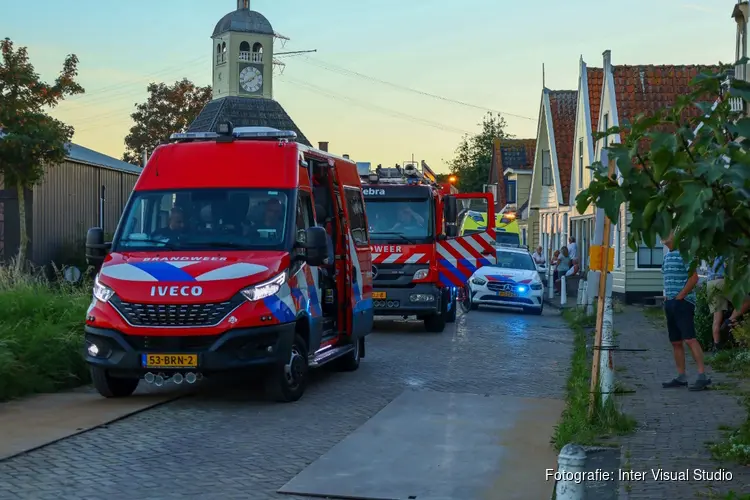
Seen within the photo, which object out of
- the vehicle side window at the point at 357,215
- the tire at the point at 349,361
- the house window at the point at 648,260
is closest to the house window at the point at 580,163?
the house window at the point at 648,260

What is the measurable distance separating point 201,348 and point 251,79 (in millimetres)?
85585

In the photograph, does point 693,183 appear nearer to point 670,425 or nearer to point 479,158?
point 670,425

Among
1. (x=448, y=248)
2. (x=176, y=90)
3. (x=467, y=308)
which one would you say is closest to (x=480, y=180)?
(x=176, y=90)

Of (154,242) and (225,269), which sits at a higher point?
(154,242)

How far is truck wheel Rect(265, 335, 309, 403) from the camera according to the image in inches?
431

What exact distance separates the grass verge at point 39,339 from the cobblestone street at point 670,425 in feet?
20.0

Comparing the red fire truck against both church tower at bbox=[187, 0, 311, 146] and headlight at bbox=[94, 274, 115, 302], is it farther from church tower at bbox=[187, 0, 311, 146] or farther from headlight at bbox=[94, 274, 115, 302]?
church tower at bbox=[187, 0, 311, 146]

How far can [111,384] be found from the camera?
11.1 m

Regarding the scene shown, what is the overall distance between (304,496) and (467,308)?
19.8 metres

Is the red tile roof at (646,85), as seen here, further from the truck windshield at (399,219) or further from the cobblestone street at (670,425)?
the cobblestone street at (670,425)

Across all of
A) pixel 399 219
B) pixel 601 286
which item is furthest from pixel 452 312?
pixel 601 286

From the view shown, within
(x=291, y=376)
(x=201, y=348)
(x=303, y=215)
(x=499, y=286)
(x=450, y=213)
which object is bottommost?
(x=291, y=376)

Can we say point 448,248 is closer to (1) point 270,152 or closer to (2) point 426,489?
(1) point 270,152

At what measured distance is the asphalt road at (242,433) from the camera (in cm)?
742
